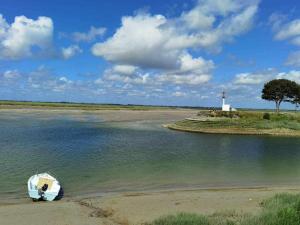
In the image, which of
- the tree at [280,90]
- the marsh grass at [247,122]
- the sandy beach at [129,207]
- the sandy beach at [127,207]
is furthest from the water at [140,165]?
the tree at [280,90]

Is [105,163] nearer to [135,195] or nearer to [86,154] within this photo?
[86,154]

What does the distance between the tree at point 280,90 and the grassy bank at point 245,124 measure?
19.4 metres

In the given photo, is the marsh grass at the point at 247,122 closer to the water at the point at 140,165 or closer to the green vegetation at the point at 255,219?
the water at the point at 140,165

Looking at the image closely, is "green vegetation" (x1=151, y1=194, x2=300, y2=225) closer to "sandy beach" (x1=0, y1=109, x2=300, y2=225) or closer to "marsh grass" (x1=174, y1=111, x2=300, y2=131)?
"sandy beach" (x1=0, y1=109, x2=300, y2=225)

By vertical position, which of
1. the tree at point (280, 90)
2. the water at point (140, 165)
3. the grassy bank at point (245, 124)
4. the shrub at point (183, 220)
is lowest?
the water at point (140, 165)

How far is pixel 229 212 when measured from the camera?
17438mm

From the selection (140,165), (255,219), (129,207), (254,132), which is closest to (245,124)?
(254,132)

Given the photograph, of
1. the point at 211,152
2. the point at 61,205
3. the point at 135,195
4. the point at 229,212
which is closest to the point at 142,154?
the point at 211,152

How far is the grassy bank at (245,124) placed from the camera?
2906 inches

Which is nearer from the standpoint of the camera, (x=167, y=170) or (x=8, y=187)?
(x=8, y=187)

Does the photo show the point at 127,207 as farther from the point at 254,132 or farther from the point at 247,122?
the point at 247,122

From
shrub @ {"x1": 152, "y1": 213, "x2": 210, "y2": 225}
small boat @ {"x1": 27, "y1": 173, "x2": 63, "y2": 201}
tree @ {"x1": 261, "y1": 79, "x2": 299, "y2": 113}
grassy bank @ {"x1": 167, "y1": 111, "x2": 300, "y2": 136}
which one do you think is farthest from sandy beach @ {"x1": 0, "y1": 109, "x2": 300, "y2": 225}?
tree @ {"x1": 261, "y1": 79, "x2": 299, "y2": 113}

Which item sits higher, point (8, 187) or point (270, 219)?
point (270, 219)

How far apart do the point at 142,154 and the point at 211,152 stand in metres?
8.98
